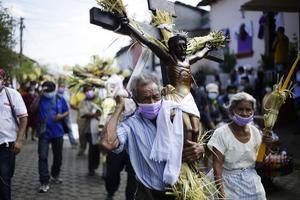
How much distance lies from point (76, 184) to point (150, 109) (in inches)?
208

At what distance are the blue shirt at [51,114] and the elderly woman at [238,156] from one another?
165 inches

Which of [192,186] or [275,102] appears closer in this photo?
[192,186]

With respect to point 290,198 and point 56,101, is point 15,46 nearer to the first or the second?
point 56,101

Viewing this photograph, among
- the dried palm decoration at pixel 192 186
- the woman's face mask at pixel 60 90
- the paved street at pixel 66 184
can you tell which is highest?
the woman's face mask at pixel 60 90

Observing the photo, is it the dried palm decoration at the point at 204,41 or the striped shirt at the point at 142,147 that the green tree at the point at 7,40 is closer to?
the dried palm decoration at the point at 204,41

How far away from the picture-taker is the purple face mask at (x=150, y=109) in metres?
3.25

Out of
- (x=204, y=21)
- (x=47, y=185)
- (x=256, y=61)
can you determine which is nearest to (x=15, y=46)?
(x=47, y=185)

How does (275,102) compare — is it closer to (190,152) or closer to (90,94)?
(190,152)

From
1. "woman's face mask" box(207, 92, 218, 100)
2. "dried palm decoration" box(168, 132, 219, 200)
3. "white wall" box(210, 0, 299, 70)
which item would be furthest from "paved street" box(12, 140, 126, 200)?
"white wall" box(210, 0, 299, 70)

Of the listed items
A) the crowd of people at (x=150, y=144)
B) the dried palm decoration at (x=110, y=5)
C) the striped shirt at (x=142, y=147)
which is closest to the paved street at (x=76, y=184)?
the crowd of people at (x=150, y=144)

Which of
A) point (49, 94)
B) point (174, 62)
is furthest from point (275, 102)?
point (49, 94)

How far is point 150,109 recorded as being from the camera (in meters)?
3.26

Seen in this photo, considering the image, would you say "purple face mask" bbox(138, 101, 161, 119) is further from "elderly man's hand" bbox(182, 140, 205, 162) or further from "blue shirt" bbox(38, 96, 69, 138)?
"blue shirt" bbox(38, 96, 69, 138)

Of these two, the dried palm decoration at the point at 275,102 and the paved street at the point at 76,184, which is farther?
the paved street at the point at 76,184
